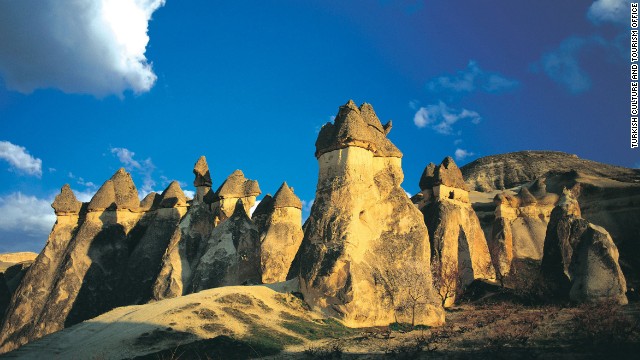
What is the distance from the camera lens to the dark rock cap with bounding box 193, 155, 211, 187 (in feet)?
87.9

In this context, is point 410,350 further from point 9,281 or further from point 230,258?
point 9,281

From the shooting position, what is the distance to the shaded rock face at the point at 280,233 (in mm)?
24766

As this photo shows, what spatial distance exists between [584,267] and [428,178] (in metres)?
11.1

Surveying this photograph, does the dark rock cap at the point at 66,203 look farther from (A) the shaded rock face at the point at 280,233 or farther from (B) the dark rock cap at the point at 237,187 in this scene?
(A) the shaded rock face at the point at 280,233

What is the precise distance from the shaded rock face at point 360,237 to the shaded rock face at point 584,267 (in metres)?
5.11

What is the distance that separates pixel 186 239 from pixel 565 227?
1657 cm

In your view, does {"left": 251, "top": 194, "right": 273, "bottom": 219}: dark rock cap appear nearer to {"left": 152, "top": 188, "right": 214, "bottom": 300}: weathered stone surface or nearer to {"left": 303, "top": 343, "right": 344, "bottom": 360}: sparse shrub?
{"left": 152, "top": 188, "right": 214, "bottom": 300}: weathered stone surface

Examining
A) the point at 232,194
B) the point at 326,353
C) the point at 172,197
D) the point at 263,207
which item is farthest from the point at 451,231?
the point at 326,353

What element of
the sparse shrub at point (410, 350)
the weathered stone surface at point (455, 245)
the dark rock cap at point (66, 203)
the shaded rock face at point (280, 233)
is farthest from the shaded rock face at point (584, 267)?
the dark rock cap at point (66, 203)

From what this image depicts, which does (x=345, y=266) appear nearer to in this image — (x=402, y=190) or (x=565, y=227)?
(x=402, y=190)

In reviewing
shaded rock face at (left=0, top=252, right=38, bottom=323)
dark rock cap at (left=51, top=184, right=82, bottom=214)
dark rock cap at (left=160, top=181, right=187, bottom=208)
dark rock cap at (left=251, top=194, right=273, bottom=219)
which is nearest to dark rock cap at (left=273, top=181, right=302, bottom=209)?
dark rock cap at (left=251, top=194, right=273, bottom=219)

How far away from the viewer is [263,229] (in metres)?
26.2

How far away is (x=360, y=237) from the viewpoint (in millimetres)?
17734

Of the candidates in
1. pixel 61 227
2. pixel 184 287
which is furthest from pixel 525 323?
pixel 61 227
